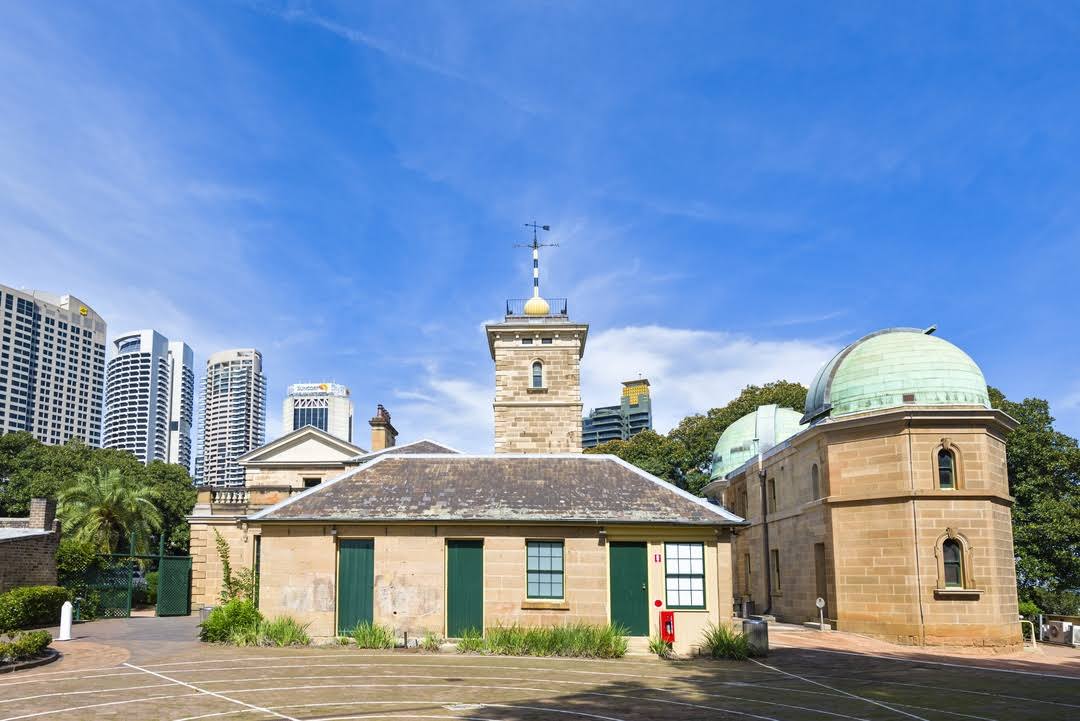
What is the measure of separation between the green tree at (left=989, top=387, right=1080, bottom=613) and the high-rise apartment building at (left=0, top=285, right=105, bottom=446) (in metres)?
145

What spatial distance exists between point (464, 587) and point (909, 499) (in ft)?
48.7

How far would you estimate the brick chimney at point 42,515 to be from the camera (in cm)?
3162

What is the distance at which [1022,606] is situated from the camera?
33375 mm

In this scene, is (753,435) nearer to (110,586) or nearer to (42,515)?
(110,586)

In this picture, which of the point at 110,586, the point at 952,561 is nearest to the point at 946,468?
the point at 952,561

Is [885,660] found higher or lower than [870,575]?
lower

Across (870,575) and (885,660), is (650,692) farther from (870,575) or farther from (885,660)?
(870,575)

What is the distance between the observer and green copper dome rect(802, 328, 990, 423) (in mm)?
28266

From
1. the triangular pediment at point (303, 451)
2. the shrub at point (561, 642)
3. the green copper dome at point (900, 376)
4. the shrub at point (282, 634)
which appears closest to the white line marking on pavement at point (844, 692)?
the shrub at point (561, 642)

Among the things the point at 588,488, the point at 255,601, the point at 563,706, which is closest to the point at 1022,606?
the point at 588,488

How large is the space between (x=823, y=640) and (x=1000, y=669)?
5.77 metres

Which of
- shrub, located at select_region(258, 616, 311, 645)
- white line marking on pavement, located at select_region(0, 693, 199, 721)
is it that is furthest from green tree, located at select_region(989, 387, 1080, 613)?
white line marking on pavement, located at select_region(0, 693, 199, 721)

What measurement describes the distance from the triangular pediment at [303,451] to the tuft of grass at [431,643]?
21225 mm

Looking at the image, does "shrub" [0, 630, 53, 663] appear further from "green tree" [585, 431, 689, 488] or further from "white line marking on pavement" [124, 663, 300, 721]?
"green tree" [585, 431, 689, 488]
